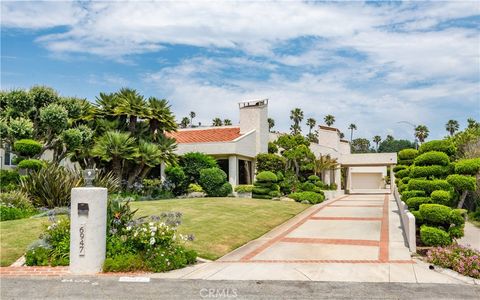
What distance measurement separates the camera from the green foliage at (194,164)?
26391 mm

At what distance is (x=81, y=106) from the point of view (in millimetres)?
23453

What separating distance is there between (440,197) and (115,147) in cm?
1587

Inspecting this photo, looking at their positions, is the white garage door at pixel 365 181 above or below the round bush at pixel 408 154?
below

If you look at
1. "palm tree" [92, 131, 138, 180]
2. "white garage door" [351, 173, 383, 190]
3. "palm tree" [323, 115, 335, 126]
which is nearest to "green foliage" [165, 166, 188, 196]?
"palm tree" [92, 131, 138, 180]

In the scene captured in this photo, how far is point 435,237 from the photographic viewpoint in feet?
40.1

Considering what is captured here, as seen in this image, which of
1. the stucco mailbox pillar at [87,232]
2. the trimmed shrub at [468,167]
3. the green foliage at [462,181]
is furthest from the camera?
the trimmed shrub at [468,167]

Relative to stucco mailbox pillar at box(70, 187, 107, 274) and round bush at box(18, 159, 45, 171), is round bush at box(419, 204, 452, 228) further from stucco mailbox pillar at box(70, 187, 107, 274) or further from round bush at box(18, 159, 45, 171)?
round bush at box(18, 159, 45, 171)

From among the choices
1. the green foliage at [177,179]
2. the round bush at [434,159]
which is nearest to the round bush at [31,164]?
the green foliage at [177,179]

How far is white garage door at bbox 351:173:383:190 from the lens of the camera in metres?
61.5

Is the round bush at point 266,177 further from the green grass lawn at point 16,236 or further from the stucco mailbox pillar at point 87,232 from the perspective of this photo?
the stucco mailbox pillar at point 87,232

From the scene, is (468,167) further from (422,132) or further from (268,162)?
(422,132)

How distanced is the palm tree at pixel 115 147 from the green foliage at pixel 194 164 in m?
3.82

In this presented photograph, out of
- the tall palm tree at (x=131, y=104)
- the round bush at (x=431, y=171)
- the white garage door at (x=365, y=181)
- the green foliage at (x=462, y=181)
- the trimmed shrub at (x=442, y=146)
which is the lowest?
the white garage door at (x=365, y=181)

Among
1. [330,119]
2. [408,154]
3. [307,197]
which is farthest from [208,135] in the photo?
[330,119]
